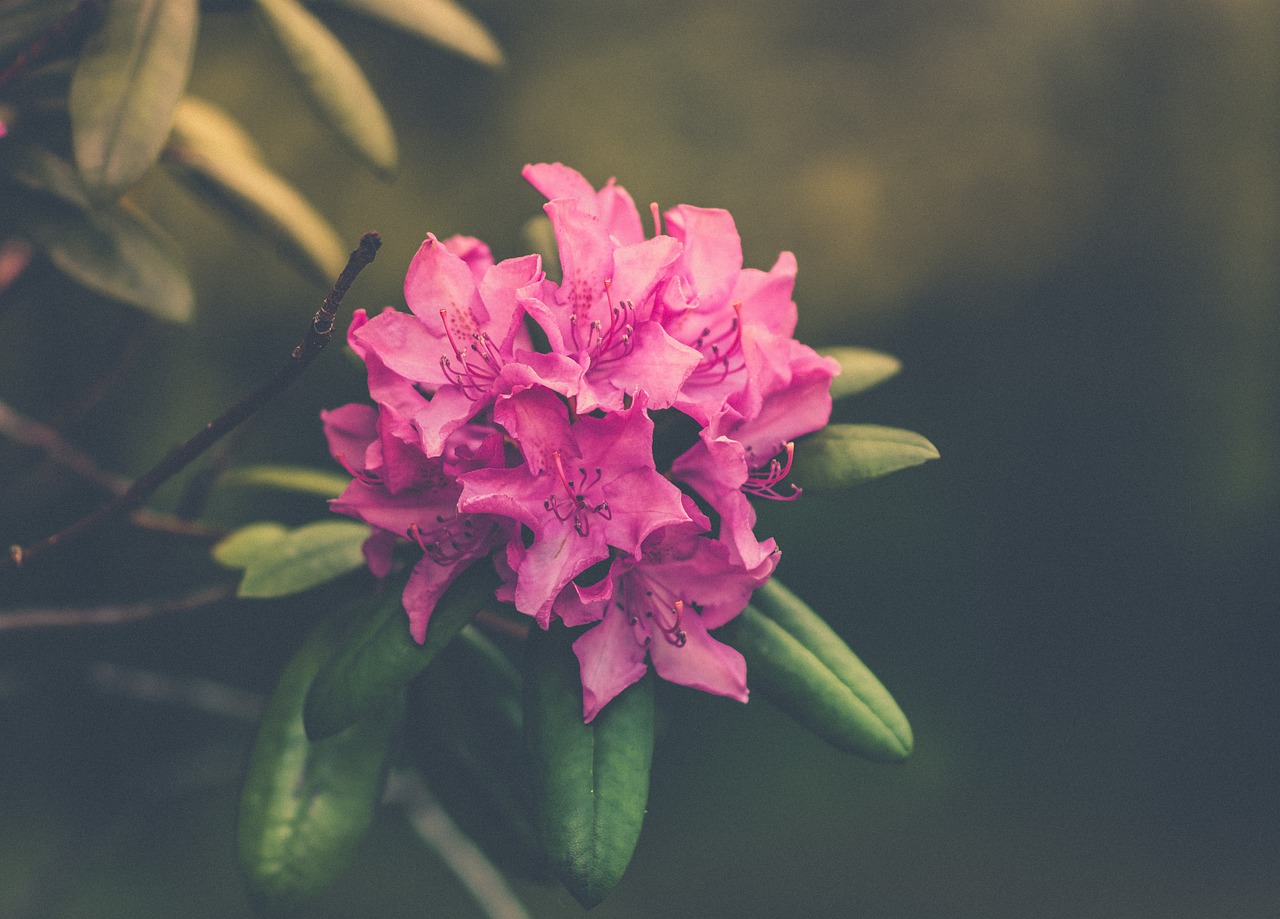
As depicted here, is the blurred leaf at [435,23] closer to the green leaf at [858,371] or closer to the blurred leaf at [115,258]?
the blurred leaf at [115,258]

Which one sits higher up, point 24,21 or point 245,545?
point 24,21

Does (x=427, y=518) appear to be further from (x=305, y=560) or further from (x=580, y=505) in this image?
(x=305, y=560)

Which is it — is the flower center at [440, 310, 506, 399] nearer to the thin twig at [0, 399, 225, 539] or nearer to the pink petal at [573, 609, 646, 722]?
the pink petal at [573, 609, 646, 722]

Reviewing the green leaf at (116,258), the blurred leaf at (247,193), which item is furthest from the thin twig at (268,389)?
the blurred leaf at (247,193)

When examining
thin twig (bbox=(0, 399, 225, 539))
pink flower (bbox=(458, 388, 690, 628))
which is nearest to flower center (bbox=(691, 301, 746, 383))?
pink flower (bbox=(458, 388, 690, 628))

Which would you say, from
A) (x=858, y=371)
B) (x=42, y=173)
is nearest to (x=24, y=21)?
(x=42, y=173)

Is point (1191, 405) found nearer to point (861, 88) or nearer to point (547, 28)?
point (861, 88)
